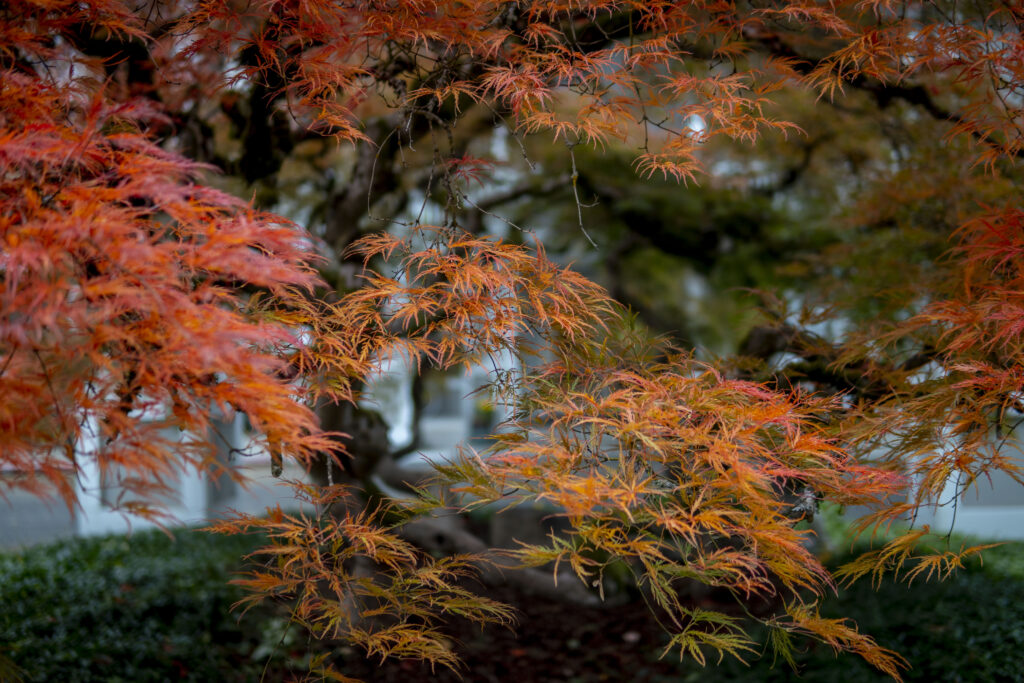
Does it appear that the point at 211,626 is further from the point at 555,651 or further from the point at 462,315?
the point at 462,315

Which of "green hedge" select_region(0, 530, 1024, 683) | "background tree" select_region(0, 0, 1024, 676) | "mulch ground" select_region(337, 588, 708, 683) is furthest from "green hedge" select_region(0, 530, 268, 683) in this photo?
"background tree" select_region(0, 0, 1024, 676)

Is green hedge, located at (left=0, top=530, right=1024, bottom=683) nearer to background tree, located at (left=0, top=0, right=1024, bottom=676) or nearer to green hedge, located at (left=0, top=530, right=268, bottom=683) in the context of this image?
green hedge, located at (left=0, top=530, right=268, bottom=683)

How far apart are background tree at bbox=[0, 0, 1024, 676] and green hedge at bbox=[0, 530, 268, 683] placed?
106cm

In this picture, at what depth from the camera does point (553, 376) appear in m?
1.91

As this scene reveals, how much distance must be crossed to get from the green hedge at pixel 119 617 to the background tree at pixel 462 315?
106 centimetres

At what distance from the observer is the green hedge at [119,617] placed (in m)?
2.76

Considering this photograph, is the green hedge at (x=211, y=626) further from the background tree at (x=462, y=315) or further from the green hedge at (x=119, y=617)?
the background tree at (x=462, y=315)

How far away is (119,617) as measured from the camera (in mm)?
3164

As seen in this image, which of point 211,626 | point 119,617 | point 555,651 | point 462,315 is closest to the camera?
point 462,315

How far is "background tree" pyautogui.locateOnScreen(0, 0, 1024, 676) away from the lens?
1302mm

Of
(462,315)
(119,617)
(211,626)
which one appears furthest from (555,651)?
(462,315)

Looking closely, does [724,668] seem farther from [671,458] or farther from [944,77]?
[944,77]

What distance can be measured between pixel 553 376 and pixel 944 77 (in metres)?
2.48

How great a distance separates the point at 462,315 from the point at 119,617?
A: 257 cm
